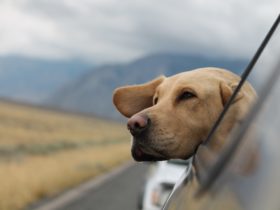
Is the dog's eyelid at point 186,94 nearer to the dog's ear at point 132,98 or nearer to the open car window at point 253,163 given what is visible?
the dog's ear at point 132,98

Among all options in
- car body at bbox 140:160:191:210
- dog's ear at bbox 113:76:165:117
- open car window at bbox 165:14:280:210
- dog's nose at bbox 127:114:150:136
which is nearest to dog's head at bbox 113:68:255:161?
dog's nose at bbox 127:114:150:136

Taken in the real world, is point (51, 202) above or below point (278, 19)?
below

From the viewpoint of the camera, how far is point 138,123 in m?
2.13

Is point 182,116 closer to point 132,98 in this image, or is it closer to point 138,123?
point 138,123

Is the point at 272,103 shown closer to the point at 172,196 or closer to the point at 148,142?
the point at 148,142

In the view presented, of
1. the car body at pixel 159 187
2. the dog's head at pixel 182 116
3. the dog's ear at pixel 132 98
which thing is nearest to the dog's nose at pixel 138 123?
the dog's head at pixel 182 116

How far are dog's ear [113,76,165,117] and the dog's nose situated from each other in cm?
34

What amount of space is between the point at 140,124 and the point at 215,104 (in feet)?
0.78

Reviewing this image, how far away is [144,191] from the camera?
11898 mm

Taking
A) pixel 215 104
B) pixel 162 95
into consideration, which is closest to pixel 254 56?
pixel 215 104

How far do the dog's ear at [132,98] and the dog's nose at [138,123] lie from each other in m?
0.34

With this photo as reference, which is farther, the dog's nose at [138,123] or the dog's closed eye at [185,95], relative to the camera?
the dog's closed eye at [185,95]

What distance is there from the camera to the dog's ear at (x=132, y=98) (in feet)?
8.24

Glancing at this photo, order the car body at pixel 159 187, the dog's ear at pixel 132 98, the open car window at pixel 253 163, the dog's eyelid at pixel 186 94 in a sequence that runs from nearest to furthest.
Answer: the open car window at pixel 253 163
the dog's eyelid at pixel 186 94
the dog's ear at pixel 132 98
the car body at pixel 159 187
